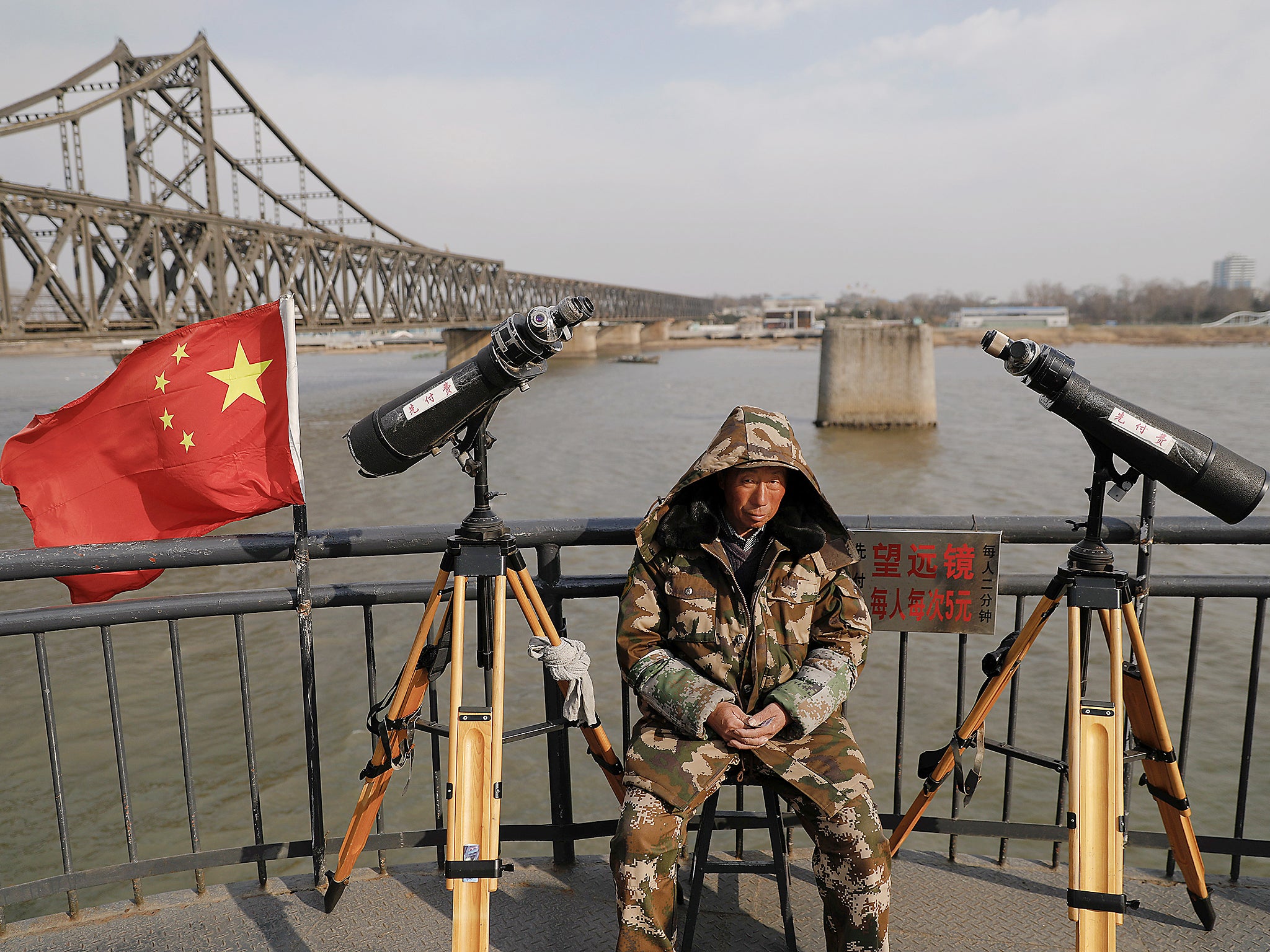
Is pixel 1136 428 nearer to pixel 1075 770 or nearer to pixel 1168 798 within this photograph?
pixel 1075 770

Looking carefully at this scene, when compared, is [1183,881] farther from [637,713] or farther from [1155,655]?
[1155,655]

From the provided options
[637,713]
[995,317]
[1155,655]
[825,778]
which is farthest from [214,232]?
[995,317]

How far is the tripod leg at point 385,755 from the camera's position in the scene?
2736 mm

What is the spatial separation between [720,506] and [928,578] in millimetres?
876

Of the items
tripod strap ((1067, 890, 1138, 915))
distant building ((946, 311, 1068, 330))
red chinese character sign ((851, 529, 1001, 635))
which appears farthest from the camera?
distant building ((946, 311, 1068, 330))

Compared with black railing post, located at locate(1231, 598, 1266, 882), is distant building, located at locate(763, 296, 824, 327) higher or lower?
higher

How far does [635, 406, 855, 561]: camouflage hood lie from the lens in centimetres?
276

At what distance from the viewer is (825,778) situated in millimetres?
2613

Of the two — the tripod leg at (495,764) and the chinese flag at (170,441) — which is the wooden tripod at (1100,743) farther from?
the chinese flag at (170,441)

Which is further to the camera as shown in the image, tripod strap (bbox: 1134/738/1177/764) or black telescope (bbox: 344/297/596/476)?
tripod strap (bbox: 1134/738/1177/764)

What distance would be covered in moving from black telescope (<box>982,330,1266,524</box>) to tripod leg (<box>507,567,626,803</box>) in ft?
5.08

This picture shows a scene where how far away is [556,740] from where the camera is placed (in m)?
3.28

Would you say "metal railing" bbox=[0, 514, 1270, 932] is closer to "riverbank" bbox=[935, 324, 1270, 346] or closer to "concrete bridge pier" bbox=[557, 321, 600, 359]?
"concrete bridge pier" bbox=[557, 321, 600, 359]

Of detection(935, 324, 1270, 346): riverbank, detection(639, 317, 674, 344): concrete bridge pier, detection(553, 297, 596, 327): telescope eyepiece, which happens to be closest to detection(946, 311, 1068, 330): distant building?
detection(935, 324, 1270, 346): riverbank
